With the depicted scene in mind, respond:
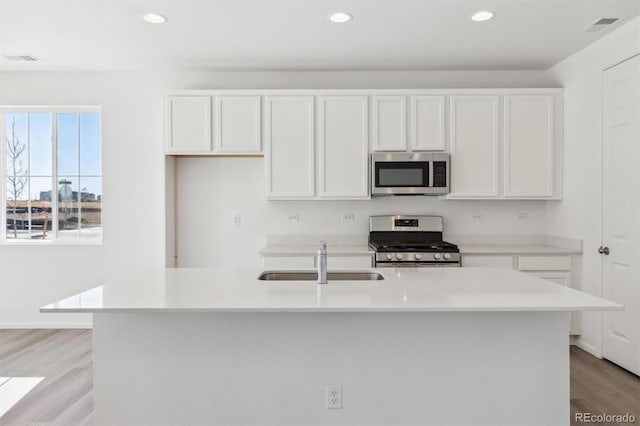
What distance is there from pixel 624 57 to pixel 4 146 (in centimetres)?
Answer: 561

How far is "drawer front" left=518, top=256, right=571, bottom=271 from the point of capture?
3709 mm

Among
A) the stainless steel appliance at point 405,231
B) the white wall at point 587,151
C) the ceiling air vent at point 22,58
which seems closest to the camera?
the white wall at point 587,151

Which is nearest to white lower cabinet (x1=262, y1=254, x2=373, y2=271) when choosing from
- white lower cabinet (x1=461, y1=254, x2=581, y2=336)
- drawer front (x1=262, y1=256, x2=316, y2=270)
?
drawer front (x1=262, y1=256, x2=316, y2=270)

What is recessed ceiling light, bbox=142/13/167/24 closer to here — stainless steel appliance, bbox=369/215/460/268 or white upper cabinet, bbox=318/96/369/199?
white upper cabinet, bbox=318/96/369/199

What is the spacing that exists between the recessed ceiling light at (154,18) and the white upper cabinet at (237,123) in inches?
37.8

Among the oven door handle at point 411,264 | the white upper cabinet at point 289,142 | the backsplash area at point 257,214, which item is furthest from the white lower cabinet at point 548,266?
the white upper cabinet at point 289,142

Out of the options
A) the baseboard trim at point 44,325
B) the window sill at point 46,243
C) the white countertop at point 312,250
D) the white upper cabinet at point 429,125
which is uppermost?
the white upper cabinet at point 429,125

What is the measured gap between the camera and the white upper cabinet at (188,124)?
3.99m

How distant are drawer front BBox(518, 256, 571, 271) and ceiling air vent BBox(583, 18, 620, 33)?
182cm

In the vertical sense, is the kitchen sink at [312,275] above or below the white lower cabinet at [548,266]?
above

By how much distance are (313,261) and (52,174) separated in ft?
9.38

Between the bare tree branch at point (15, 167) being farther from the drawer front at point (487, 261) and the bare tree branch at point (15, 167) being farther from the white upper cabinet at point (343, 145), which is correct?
the drawer front at point (487, 261)

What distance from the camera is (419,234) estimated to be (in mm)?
4289

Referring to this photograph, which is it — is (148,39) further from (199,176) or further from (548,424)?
(548,424)
